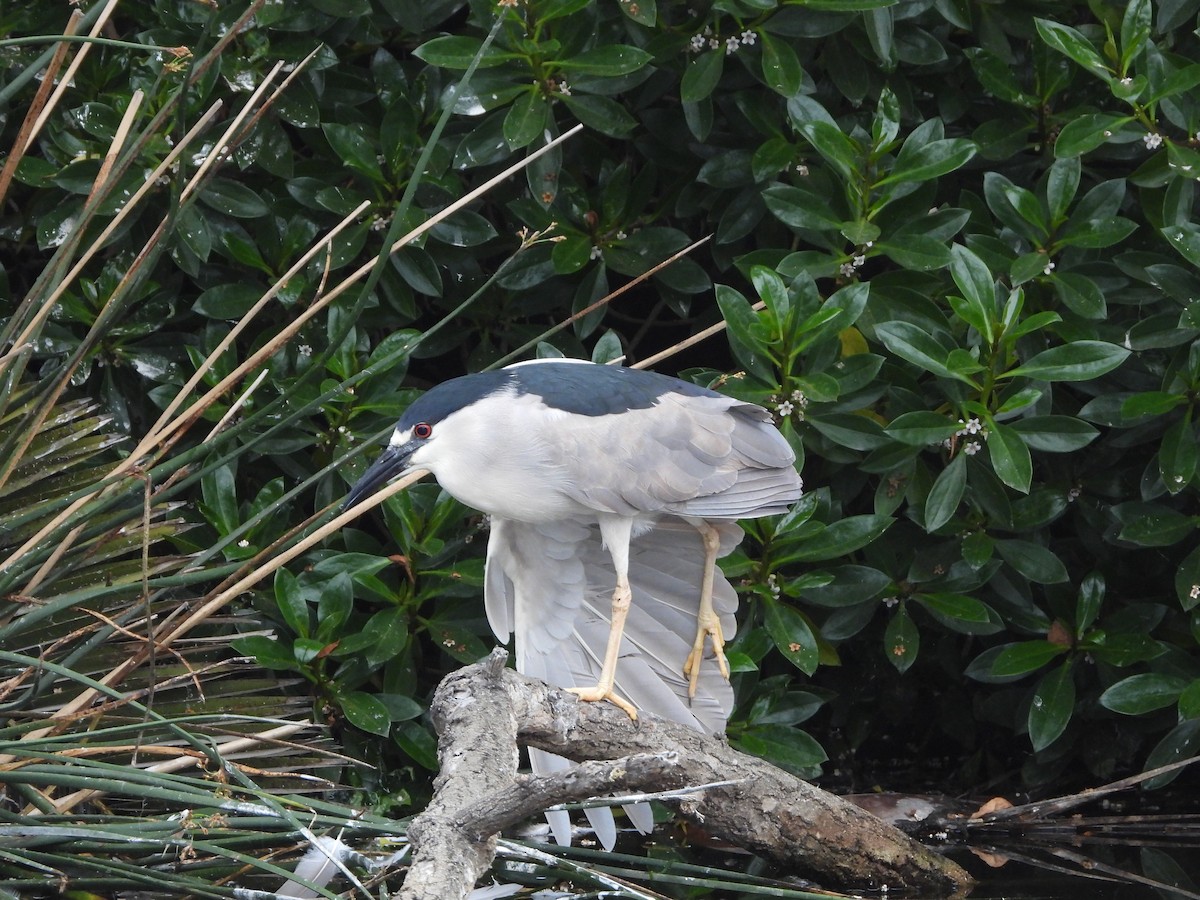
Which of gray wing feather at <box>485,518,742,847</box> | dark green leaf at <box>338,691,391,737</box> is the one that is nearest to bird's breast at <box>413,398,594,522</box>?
gray wing feather at <box>485,518,742,847</box>

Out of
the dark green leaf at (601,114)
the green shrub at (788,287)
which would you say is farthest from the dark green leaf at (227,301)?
the dark green leaf at (601,114)

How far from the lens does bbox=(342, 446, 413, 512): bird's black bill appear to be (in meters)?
2.18

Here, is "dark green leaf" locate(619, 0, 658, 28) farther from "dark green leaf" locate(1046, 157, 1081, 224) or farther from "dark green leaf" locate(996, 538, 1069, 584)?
"dark green leaf" locate(996, 538, 1069, 584)

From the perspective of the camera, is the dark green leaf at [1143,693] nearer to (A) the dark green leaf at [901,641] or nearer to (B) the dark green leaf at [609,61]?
(A) the dark green leaf at [901,641]

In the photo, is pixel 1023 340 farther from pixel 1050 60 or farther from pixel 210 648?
pixel 210 648

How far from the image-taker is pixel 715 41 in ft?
9.40

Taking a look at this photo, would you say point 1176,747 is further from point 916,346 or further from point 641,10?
point 641,10

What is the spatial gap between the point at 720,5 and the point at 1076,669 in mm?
1667

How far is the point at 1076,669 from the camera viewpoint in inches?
122

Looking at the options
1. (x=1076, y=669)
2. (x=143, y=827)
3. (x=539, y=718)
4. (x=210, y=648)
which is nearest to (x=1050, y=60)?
(x=1076, y=669)

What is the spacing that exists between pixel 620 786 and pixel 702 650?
0.90m

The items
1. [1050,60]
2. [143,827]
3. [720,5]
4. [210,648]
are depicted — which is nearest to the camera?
[143,827]

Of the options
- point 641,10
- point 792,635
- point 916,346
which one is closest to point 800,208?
point 916,346

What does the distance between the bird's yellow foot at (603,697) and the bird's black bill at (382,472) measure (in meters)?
0.46
